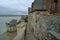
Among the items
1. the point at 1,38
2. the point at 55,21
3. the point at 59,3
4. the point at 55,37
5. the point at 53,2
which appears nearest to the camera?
the point at 55,37

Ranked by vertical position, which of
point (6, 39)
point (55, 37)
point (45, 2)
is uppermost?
point (45, 2)

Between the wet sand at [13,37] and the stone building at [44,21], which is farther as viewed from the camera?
the wet sand at [13,37]

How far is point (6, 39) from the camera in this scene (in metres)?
14.2

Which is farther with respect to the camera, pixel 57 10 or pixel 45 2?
pixel 45 2

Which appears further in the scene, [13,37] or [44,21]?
[13,37]

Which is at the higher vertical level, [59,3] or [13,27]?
[59,3]

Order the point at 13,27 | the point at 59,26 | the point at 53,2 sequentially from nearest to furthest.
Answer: the point at 59,26, the point at 53,2, the point at 13,27

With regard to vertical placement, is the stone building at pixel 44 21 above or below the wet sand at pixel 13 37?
above

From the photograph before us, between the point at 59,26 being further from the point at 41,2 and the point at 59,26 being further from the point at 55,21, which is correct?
the point at 41,2

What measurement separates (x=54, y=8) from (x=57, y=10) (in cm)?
30

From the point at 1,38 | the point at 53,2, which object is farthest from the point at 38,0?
the point at 1,38

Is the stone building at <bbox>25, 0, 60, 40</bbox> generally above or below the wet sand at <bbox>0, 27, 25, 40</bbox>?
above

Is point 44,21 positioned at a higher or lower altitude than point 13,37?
higher

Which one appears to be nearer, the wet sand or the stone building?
the stone building
